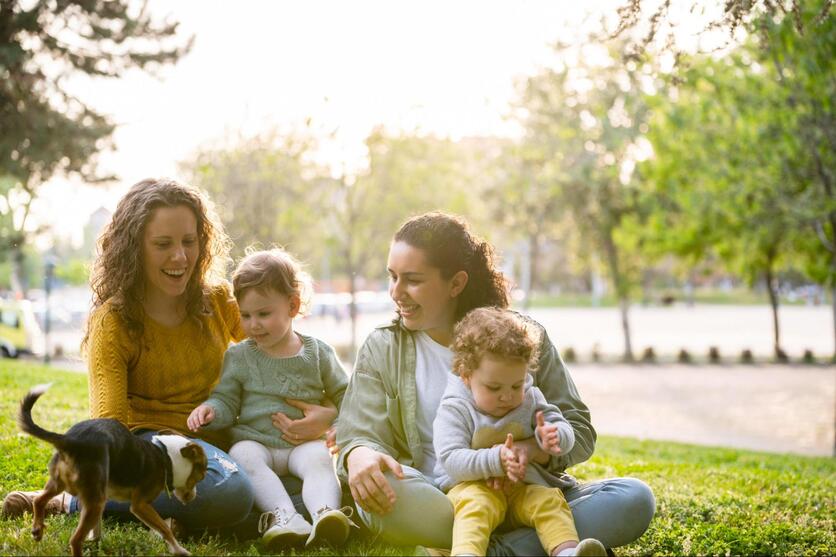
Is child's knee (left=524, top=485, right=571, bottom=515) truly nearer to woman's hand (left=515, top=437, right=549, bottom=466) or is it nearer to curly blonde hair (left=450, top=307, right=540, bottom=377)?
woman's hand (left=515, top=437, right=549, bottom=466)

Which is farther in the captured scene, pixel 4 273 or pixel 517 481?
pixel 4 273

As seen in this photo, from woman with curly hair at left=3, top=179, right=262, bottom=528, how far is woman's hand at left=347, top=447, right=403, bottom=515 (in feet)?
1.95

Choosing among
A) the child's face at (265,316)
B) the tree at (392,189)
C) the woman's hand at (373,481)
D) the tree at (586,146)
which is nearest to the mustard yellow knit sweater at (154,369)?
the child's face at (265,316)

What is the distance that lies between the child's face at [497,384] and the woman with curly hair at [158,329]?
123cm

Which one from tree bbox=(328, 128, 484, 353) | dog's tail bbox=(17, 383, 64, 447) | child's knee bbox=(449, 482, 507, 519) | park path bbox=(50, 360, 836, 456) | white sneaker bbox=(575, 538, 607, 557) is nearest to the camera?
dog's tail bbox=(17, 383, 64, 447)

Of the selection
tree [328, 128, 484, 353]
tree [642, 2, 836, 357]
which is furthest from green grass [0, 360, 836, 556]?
tree [328, 128, 484, 353]

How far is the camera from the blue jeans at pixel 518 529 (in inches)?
145

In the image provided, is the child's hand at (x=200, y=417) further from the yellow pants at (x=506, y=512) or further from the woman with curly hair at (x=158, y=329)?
the yellow pants at (x=506, y=512)

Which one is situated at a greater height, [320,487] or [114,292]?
[114,292]

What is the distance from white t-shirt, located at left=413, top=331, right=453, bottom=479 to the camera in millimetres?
4070

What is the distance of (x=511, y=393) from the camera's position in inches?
144

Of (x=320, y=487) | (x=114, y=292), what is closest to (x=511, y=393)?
(x=320, y=487)

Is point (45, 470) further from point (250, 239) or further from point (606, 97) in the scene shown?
point (606, 97)

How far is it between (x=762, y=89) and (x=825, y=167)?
64.3 inches
